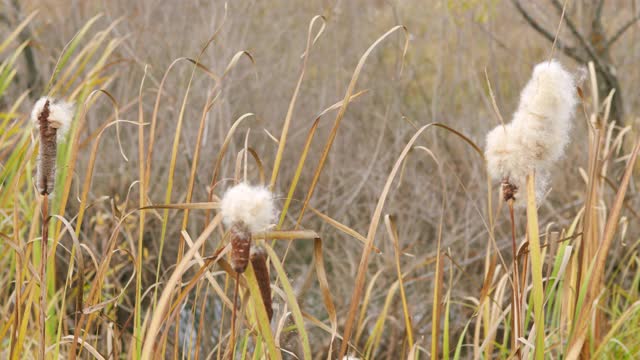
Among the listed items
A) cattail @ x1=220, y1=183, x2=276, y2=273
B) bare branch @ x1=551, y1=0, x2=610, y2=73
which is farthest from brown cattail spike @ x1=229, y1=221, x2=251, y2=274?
bare branch @ x1=551, y1=0, x2=610, y2=73

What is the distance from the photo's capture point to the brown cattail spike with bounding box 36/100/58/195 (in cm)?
103

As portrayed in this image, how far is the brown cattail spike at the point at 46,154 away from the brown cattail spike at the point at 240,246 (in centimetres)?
35

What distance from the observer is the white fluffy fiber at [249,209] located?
2.58 feet

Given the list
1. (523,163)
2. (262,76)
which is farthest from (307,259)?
(523,163)

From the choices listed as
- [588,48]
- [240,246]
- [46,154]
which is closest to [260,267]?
[240,246]

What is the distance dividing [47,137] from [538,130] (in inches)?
23.9

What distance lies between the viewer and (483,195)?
3299mm

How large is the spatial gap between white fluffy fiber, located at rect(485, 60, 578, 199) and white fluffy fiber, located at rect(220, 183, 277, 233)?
397 mm

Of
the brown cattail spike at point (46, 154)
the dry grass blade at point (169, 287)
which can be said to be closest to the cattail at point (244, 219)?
the dry grass blade at point (169, 287)

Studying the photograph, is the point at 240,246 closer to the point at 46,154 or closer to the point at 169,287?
the point at 169,287

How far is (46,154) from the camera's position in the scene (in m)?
1.04

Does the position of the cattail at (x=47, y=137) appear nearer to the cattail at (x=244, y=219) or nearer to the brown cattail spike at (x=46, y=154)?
the brown cattail spike at (x=46, y=154)

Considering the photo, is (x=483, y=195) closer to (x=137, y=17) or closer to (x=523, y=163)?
(x=137, y=17)

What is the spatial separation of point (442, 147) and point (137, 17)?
56.5 inches
